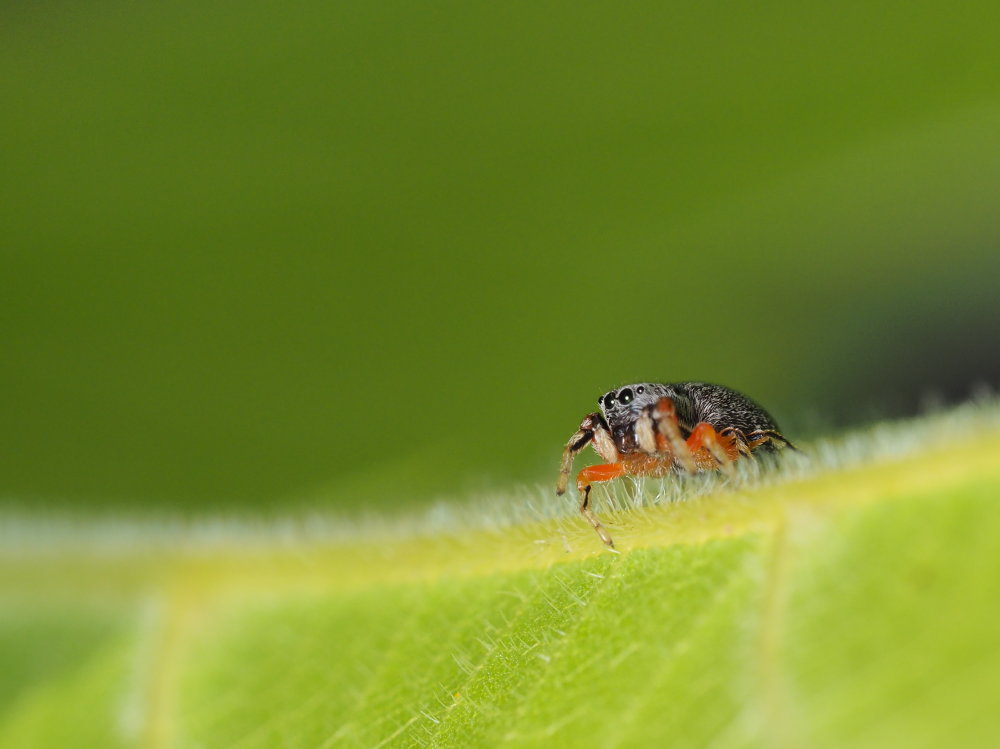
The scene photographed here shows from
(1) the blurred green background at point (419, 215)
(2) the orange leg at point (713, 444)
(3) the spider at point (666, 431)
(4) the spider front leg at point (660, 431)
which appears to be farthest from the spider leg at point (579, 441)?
(1) the blurred green background at point (419, 215)

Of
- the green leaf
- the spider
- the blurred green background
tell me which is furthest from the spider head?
the green leaf

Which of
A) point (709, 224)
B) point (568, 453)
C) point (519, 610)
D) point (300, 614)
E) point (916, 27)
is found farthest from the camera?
point (709, 224)

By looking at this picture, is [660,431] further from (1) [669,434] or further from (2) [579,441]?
(2) [579,441]

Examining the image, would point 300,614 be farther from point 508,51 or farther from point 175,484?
point 508,51

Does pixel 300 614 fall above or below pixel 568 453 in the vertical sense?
below

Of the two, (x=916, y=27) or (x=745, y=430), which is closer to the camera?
(x=745, y=430)

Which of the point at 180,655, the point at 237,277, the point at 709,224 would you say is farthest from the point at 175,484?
the point at 709,224

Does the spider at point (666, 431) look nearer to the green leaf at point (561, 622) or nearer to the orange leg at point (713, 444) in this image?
the orange leg at point (713, 444)

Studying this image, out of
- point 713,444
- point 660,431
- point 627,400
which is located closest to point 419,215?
point 627,400
